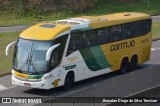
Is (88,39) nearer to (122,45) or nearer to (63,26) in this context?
(63,26)

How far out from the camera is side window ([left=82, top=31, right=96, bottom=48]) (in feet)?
70.3

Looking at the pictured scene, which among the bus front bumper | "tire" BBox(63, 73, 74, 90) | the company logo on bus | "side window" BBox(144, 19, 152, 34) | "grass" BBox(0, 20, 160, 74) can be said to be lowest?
"grass" BBox(0, 20, 160, 74)

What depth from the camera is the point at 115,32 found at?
23359 mm

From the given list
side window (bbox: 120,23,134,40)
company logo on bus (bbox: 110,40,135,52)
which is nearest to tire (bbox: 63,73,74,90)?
company logo on bus (bbox: 110,40,135,52)

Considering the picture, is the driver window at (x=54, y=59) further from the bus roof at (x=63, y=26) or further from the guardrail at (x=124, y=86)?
the guardrail at (x=124, y=86)

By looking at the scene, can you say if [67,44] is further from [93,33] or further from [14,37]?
[14,37]

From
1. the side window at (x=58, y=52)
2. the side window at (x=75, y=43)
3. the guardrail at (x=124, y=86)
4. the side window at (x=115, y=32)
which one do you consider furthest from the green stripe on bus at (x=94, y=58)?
the guardrail at (x=124, y=86)

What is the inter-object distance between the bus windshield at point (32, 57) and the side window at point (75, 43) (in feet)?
4.22

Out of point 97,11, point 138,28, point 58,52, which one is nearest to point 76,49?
point 58,52

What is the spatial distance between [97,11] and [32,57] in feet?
131

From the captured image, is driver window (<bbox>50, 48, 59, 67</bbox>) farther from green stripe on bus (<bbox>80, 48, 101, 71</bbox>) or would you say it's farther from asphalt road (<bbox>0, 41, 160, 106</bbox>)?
green stripe on bus (<bbox>80, 48, 101, 71</bbox>)

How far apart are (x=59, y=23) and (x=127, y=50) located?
15.4 ft

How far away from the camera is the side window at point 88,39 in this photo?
70.3ft

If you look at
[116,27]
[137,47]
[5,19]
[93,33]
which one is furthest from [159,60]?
[5,19]
